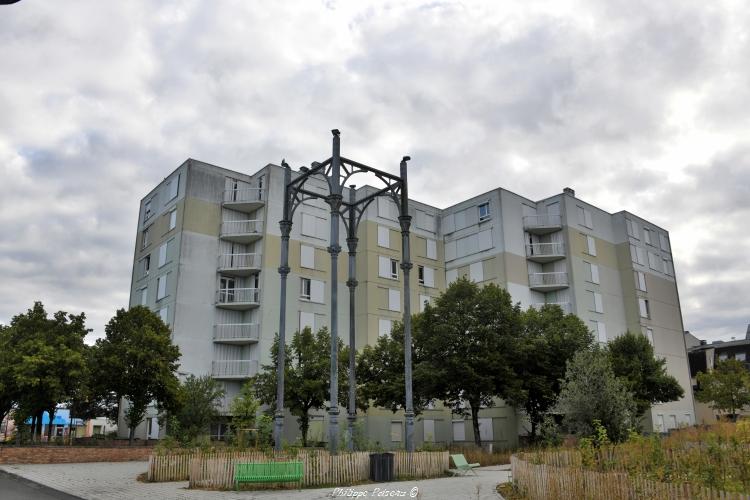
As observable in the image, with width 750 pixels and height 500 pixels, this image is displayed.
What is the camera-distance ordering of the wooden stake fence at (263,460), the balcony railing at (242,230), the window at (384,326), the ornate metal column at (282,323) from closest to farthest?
1. the wooden stake fence at (263,460)
2. the ornate metal column at (282,323)
3. the balcony railing at (242,230)
4. the window at (384,326)

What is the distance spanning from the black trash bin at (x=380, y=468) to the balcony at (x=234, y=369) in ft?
74.0

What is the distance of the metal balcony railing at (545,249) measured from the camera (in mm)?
48844

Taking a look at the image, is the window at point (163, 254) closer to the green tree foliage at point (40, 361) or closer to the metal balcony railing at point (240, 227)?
the metal balcony railing at point (240, 227)

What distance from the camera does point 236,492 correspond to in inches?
639

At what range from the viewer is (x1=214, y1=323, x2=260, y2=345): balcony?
4009cm

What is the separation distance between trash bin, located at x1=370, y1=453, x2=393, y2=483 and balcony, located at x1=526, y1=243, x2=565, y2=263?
33.3 metres

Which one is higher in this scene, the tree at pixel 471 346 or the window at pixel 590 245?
the window at pixel 590 245

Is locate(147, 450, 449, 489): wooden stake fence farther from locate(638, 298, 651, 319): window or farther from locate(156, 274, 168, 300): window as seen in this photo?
locate(638, 298, 651, 319): window

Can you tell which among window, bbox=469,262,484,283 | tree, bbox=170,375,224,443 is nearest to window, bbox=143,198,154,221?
tree, bbox=170,375,224,443

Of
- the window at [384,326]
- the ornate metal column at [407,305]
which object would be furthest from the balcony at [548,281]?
the ornate metal column at [407,305]

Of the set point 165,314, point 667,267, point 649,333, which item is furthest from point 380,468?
point 667,267

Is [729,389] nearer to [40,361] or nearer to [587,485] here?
[587,485]

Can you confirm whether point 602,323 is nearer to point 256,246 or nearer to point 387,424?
point 387,424

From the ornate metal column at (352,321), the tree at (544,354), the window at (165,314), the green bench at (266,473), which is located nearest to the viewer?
the green bench at (266,473)
